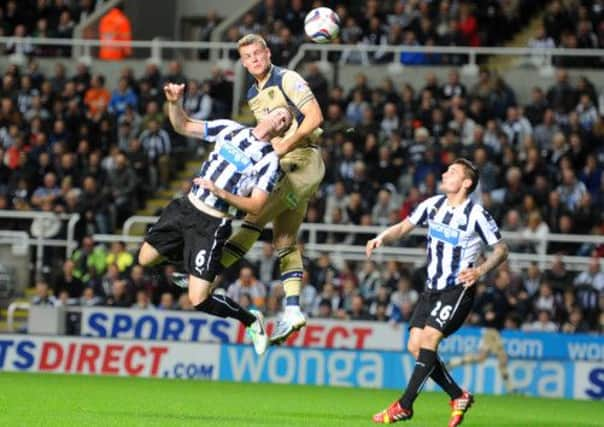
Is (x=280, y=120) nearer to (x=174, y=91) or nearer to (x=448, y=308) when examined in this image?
(x=174, y=91)

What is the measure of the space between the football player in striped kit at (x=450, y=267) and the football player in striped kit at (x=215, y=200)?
43.2 inches

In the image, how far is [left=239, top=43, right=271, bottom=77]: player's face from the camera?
12.9 meters

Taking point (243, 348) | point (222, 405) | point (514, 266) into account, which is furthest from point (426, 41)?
point (222, 405)

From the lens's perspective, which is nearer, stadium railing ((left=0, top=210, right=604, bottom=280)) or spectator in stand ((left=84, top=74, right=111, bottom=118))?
stadium railing ((left=0, top=210, right=604, bottom=280))

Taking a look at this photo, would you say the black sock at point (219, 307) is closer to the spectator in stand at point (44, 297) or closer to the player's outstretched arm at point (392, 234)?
the player's outstretched arm at point (392, 234)

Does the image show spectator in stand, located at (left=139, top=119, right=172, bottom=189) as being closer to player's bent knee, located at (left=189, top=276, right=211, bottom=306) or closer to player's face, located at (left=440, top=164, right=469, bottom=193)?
player's bent knee, located at (left=189, top=276, right=211, bottom=306)

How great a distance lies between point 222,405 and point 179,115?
2.98m

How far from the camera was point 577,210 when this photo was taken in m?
22.3

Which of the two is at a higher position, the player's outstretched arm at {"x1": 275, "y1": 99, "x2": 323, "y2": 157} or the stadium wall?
the player's outstretched arm at {"x1": 275, "y1": 99, "x2": 323, "y2": 157}

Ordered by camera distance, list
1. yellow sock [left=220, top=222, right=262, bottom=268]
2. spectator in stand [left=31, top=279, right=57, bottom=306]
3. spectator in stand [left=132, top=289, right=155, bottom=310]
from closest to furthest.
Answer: yellow sock [left=220, top=222, right=262, bottom=268] < spectator in stand [left=132, top=289, right=155, bottom=310] < spectator in stand [left=31, top=279, right=57, bottom=306]

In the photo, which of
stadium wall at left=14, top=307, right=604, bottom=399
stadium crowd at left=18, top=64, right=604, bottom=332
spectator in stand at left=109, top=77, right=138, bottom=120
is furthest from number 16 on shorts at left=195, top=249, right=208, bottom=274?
spectator in stand at left=109, top=77, right=138, bottom=120

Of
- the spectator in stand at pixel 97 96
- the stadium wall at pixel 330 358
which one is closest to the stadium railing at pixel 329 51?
the spectator in stand at pixel 97 96

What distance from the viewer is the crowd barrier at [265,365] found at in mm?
18688

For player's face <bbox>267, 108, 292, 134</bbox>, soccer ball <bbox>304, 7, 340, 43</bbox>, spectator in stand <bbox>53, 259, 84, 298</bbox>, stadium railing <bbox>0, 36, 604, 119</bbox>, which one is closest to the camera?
player's face <bbox>267, 108, 292, 134</bbox>
